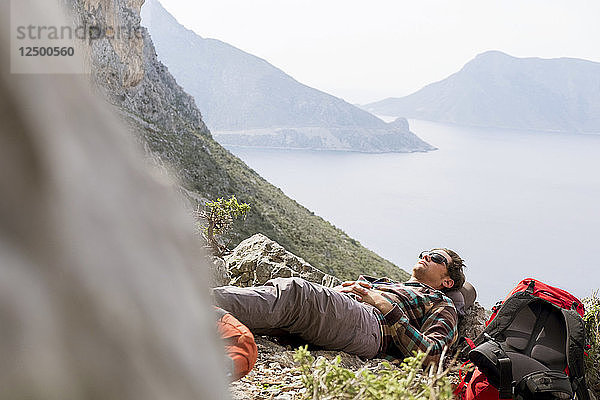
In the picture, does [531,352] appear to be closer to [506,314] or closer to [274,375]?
[506,314]

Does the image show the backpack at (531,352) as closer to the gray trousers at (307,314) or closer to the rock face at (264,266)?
the gray trousers at (307,314)

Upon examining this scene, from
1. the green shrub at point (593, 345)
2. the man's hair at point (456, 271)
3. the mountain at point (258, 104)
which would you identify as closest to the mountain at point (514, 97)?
the mountain at point (258, 104)

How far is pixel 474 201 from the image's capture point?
95250 millimetres

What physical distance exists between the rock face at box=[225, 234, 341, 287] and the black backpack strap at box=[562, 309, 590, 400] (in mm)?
1457

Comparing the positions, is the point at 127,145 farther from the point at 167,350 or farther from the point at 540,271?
the point at 540,271

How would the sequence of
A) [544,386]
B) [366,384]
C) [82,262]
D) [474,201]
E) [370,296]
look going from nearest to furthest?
1. [82,262]
2. [366,384]
3. [544,386]
4. [370,296]
5. [474,201]

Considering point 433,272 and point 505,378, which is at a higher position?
point 433,272

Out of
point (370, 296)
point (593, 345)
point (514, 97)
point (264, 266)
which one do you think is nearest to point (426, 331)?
point (370, 296)

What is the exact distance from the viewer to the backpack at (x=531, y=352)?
2508mm

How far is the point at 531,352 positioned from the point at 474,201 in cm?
9753

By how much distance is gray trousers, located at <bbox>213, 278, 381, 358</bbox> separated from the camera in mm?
2426

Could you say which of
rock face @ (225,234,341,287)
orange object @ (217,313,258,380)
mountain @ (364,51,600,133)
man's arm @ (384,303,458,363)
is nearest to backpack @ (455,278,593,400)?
man's arm @ (384,303,458,363)

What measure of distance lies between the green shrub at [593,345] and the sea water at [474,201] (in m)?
56.7

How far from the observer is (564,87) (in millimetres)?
134500
